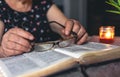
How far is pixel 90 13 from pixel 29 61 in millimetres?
2827

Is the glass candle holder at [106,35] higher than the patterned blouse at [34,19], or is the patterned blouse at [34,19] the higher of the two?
the patterned blouse at [34,19]

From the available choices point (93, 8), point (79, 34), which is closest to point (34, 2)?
point (79, 34)

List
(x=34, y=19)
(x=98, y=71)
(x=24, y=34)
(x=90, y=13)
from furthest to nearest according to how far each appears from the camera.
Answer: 1. (x=90, y=13)
2. (x=34, y=19)
3. (x=24, y=34)
4. (x=98, y=71)

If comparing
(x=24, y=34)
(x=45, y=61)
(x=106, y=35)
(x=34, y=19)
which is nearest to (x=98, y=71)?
(x=45, y=61)

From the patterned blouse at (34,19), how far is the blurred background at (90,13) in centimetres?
178

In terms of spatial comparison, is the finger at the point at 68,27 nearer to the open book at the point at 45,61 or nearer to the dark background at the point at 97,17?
the open book at the point at 45,61

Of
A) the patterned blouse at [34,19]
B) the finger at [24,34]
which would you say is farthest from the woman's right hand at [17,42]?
the patterned blouse at [34,19]

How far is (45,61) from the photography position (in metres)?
0.82

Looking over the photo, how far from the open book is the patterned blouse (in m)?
0.51

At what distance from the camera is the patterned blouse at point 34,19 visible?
142cm

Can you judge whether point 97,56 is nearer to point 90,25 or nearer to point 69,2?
point 69,2

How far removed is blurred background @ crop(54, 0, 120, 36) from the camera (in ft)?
11.0

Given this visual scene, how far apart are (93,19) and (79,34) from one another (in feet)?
8.14

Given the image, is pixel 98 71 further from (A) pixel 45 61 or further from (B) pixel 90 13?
(B) pixel 90 13
